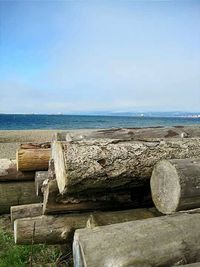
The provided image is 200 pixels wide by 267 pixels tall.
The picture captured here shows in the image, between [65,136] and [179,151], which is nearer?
[179,151]

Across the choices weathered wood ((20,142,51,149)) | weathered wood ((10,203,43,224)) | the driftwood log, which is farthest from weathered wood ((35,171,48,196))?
the driftwood log

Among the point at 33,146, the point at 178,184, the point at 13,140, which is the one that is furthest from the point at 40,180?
the point at 13,140

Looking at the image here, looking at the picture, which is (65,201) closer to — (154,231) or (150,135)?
(154,231)

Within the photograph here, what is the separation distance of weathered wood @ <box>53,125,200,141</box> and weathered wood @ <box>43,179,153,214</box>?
3.76ft

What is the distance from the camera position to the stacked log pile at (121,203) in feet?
8.21

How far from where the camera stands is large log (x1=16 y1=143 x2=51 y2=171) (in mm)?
4961


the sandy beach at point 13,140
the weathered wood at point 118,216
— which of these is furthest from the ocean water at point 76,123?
the weathered wood at point 118,216

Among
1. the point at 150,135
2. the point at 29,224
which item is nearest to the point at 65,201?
the point at 29,224

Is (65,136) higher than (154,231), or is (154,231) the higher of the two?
(65,136)

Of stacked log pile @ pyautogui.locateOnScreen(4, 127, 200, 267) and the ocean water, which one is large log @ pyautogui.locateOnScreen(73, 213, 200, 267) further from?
the ocean water

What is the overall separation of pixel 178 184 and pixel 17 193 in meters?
3.14

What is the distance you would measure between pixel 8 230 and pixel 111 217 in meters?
1.95

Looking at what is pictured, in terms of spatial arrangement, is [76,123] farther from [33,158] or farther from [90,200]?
[90,200]

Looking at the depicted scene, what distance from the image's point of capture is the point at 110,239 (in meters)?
2.51
